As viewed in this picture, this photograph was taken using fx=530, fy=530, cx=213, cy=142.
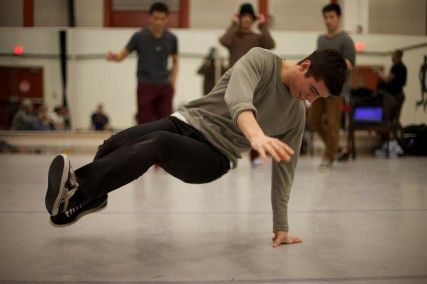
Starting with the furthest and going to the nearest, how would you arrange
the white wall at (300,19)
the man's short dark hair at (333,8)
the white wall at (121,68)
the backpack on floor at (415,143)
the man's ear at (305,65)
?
the white wall at (121,68)
the backpack on floor at (415,143)
the white wall at (300,19)
the man's short dark hair at (333,8)
the man's ear at (305,65)

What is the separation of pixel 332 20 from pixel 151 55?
1.61 m

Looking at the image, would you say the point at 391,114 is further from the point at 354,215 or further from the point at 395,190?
the point at 354,215

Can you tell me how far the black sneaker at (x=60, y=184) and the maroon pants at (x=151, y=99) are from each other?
117 inches

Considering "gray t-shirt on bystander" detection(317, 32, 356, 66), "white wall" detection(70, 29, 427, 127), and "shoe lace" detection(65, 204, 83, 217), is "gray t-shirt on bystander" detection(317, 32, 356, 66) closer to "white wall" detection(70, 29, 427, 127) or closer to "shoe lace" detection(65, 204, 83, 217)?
"white wall" detection(70, 29, 427, 127)

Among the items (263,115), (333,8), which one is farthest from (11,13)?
(333,8)

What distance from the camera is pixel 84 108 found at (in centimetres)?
775

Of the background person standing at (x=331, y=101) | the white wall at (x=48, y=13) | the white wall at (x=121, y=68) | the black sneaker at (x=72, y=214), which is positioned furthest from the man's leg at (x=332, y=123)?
the black sneaker at (x=72, y=214)

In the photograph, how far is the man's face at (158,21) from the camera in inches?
179

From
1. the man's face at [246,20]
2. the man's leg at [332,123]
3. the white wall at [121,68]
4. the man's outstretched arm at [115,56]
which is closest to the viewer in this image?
the man's outstretched arm at [115,56]

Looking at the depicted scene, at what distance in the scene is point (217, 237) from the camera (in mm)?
2105

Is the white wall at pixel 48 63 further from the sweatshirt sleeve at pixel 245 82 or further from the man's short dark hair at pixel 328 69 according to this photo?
the man's short dark hair at pixel 328 69

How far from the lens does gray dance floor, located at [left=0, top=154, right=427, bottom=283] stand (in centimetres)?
159

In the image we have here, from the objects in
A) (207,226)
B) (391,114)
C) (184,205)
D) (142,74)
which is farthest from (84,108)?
(207,226)

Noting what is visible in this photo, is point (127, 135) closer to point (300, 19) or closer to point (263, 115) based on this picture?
point (263, 115)
